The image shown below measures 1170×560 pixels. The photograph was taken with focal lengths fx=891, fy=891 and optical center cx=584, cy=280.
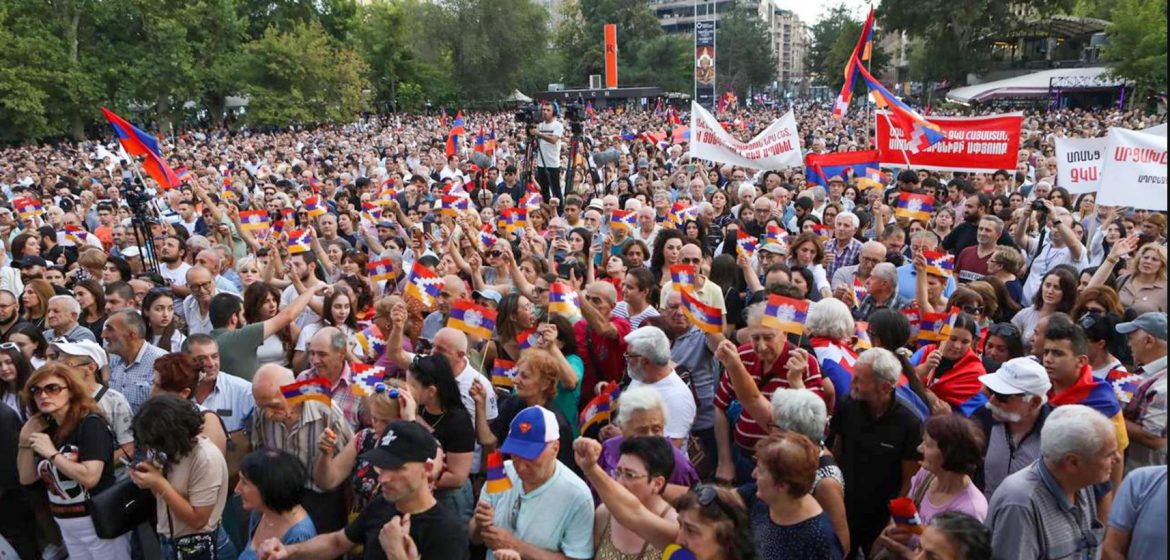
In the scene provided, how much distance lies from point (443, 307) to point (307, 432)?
6.75ft

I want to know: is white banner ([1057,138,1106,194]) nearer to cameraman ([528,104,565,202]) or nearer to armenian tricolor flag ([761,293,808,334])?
armenian tricolor flag ([761,293,808,334])

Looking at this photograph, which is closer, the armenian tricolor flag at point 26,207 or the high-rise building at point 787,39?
the armenian tricolor flag at point 26,207

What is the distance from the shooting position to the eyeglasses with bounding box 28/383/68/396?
428cm

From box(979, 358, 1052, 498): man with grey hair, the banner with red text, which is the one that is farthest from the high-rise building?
box(979, 358, 1052, 498): man with grey hair

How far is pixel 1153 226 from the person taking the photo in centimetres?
739

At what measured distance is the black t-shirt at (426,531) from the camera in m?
3.38

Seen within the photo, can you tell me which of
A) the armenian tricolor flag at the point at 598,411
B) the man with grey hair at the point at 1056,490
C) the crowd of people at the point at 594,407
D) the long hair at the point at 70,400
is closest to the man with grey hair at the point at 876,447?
the crowd of people at the point at 594,407

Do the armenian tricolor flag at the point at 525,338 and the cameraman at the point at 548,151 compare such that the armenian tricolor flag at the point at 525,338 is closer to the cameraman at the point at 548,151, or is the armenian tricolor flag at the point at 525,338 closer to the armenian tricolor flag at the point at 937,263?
the armenian tricolor flag at the point at 937,263

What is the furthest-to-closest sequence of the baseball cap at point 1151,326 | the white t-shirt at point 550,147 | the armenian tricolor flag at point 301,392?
the white t-shirt at point 550,147 < the baseball cap at point 1151,326 < the armenian tricolor flag at point 301,392

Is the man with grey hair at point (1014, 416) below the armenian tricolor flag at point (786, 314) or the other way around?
below

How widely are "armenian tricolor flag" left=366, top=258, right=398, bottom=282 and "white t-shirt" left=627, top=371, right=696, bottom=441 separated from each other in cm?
358

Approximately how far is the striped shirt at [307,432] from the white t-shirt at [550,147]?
31.3 feet

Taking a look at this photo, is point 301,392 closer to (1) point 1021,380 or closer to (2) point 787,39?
(1) point 1021,380

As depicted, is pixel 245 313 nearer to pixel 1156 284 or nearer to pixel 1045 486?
pixel 1045 486
